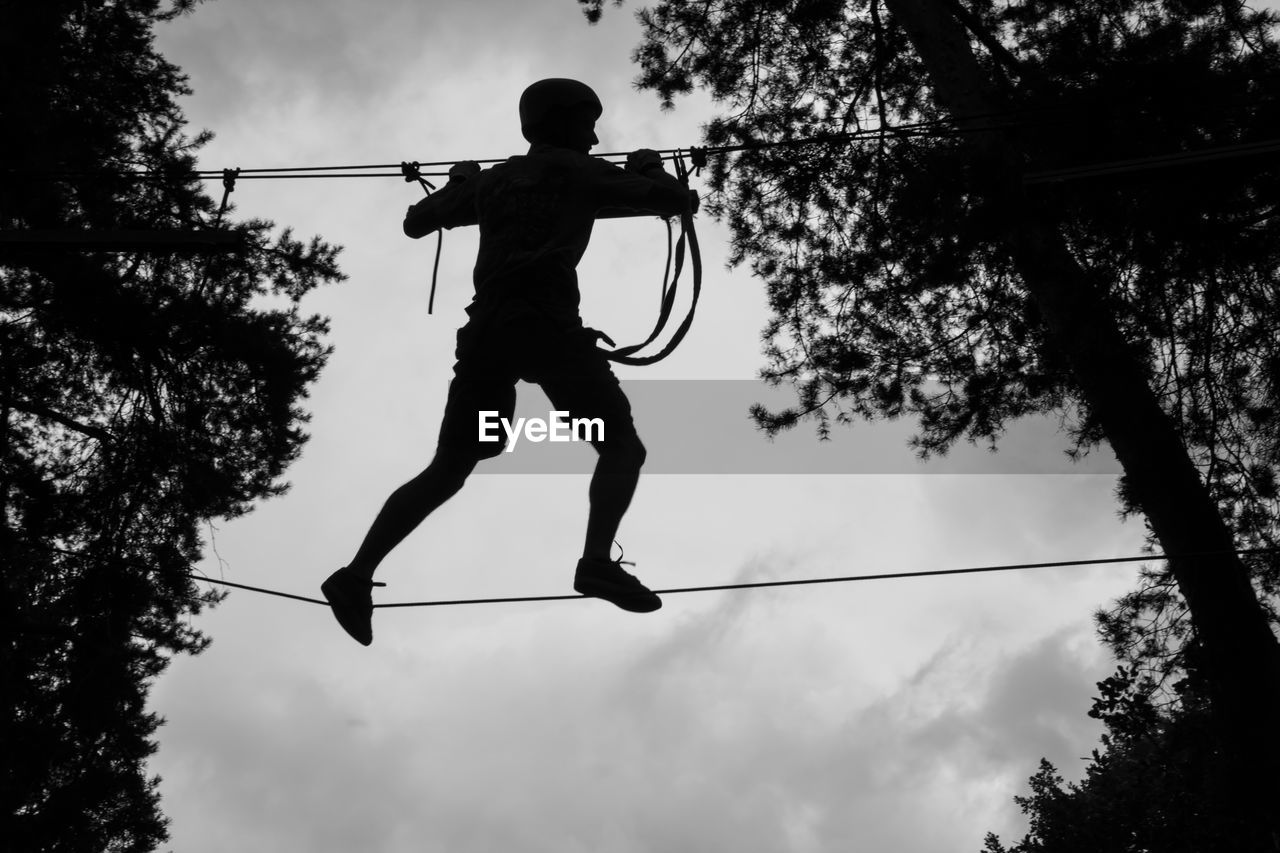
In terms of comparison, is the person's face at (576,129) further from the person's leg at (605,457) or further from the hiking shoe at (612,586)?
the hiking shoe at (612,586)

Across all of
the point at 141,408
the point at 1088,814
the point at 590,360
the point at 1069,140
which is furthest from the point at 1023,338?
the point at 1088,814

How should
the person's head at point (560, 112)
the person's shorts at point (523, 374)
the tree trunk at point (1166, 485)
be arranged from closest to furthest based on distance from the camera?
the person's shorts at point (523, 374) → the person's head at point (560, 112) → the tree trunk at point (1166, 485)

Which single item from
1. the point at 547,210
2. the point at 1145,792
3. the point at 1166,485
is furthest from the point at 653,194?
the point at 1145,792

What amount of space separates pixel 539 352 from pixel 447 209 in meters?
0.78

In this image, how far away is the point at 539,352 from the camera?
3631 millimetres

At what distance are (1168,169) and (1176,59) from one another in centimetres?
162

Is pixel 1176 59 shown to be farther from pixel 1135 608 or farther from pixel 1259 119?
pixel 1135 608

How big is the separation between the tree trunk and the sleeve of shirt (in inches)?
111

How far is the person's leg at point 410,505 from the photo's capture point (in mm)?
3525

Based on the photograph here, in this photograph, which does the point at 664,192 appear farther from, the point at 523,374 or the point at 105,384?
the point at 105,384

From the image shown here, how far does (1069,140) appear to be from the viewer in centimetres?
582

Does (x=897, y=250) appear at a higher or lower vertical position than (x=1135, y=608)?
higher

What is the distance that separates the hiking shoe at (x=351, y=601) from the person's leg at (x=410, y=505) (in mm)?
30

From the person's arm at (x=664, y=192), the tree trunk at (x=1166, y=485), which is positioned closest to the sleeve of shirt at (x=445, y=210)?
the person's arm at (x=664, y=192)
